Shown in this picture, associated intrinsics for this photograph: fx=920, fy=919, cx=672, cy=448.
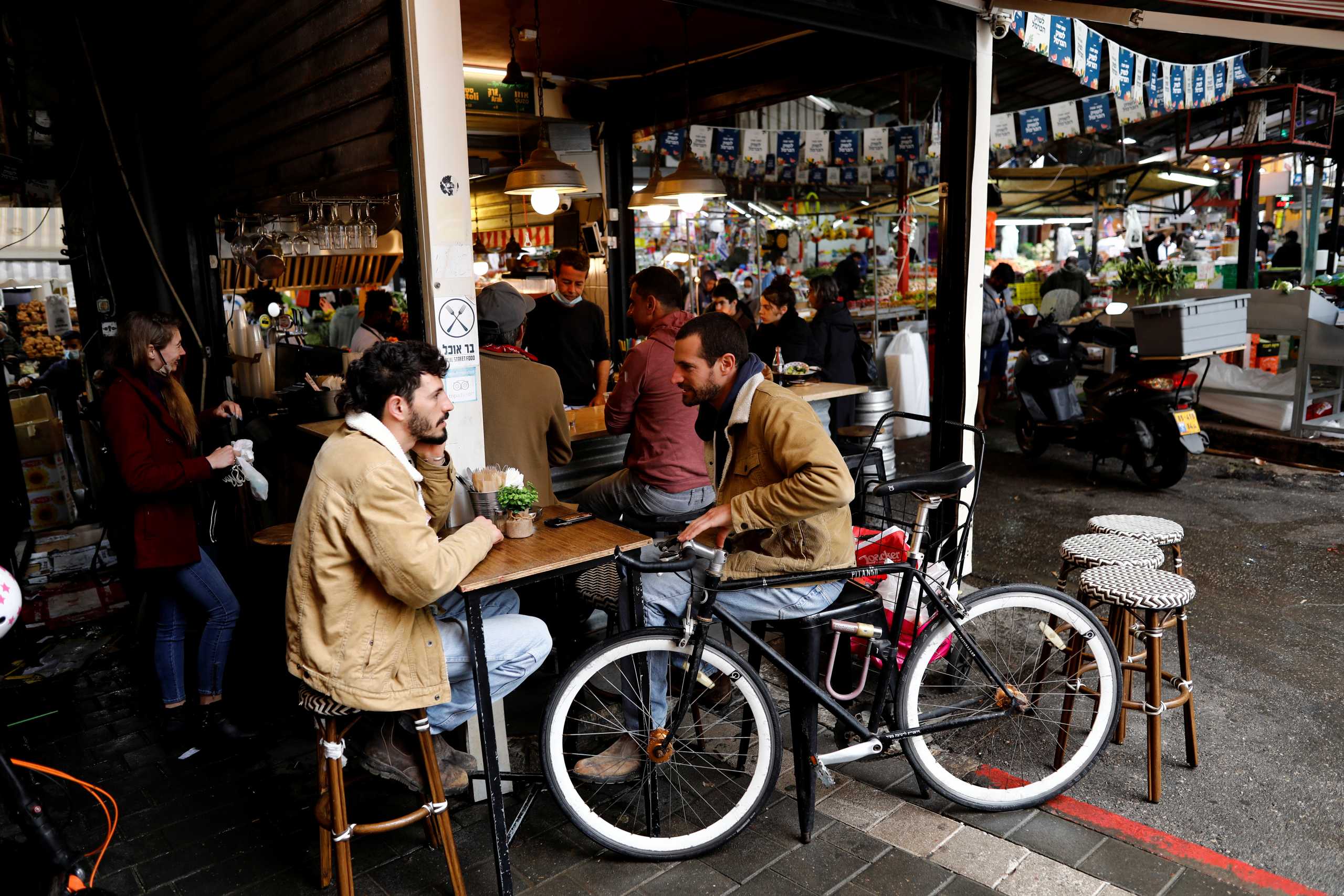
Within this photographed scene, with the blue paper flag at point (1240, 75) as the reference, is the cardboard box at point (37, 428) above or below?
below

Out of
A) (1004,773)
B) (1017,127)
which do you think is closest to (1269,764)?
(1004,773)

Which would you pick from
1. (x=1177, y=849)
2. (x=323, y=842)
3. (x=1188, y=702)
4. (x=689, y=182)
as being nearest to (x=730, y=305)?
(x=689, y=182)

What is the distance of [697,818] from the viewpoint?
133 inches

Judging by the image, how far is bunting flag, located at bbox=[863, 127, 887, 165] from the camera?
10602 mm

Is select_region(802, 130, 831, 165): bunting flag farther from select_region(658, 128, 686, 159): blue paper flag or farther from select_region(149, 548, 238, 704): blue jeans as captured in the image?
select_region(149, 548, 238, 704): blue jeans

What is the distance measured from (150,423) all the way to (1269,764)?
15.8 feet

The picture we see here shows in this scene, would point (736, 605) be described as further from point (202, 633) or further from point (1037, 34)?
point (1037, 34)

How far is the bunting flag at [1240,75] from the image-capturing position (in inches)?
350

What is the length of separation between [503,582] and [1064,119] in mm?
9379

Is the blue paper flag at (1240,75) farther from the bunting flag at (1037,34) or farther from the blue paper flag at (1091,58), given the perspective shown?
the bunting flag at (1037,34)

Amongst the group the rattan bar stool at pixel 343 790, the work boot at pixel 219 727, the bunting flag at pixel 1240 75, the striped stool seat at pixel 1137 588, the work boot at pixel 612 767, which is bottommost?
the work boot at pixel 219 727

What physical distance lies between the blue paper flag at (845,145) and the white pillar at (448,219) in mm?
8001

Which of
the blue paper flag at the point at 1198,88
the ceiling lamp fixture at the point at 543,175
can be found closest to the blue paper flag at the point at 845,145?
the blue paper flag at the point at 1198,88

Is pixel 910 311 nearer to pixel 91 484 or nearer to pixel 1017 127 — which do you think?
pixel 1017 127
